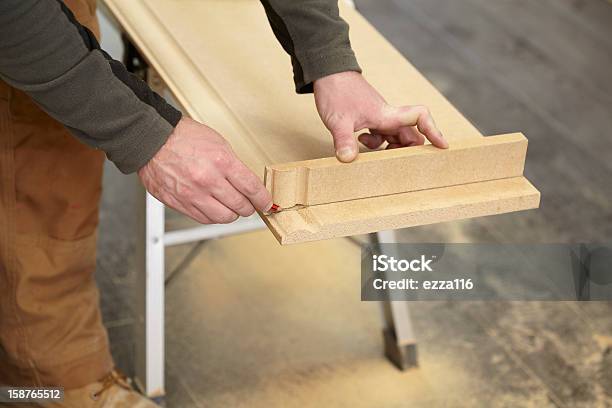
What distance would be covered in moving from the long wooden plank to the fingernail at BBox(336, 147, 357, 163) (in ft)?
0.19

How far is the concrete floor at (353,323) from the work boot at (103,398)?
20 cm

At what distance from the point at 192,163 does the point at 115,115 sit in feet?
0.36

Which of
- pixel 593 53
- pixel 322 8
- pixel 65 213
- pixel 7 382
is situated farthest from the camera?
pixel 593 53

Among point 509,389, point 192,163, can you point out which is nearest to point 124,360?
point 509,389

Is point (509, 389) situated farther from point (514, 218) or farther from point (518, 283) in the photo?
point (514, 218)

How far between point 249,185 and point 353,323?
973mm

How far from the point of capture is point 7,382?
5.58 feet

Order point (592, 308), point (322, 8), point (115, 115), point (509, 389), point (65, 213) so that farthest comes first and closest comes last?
point (592, 308), point (509, 389), point (65, 213), point (322, 8), point (115, 115)

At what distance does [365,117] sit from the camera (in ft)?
4.16

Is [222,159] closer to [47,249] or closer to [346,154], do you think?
[346,154]

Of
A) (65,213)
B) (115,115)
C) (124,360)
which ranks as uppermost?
(115,115)

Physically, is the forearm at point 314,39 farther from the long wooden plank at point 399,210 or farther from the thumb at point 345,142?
the long wooden plank at point 399,210

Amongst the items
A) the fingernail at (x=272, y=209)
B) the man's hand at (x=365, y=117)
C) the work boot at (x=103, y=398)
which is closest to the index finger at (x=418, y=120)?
the man's hand at (x=365, y=117)

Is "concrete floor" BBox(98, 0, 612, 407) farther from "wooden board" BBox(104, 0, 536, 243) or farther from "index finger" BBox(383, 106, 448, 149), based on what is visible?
"index finger" BBox(383, 106, 448, 149)
